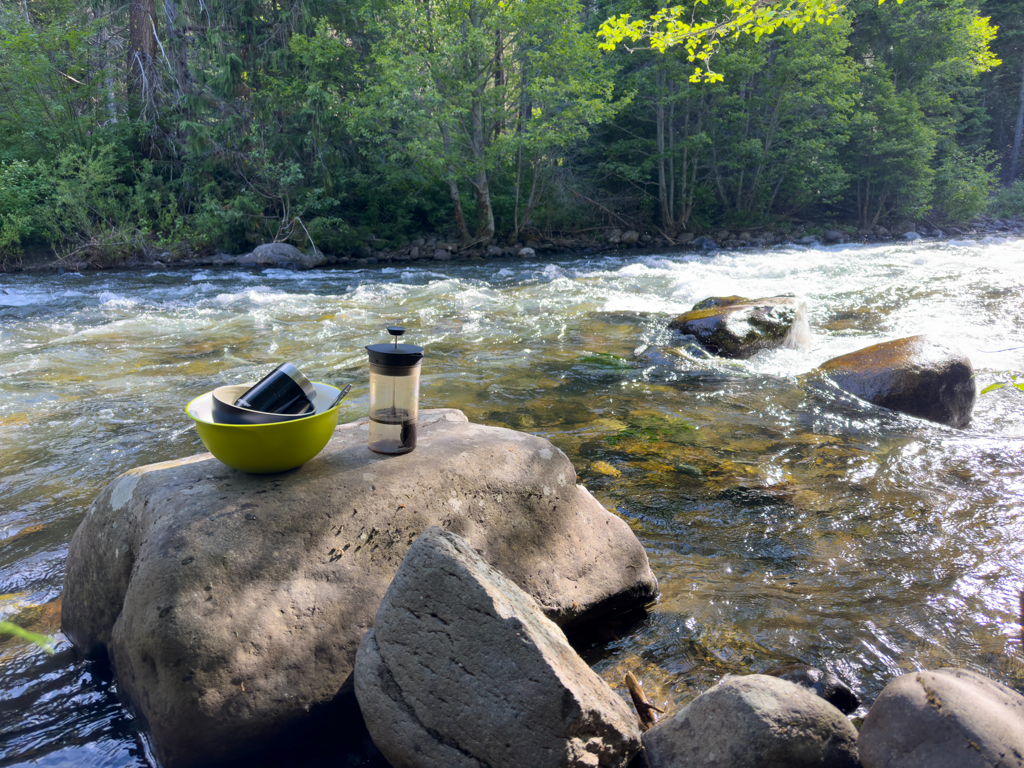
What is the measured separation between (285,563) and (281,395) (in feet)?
2.01

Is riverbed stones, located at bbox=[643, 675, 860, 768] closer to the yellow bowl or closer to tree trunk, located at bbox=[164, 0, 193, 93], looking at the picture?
the yellow bowl

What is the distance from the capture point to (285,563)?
2.12 metres

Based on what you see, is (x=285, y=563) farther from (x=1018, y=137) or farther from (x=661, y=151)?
(x=1018, y=137)

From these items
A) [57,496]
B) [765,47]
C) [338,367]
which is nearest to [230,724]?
[57,496]

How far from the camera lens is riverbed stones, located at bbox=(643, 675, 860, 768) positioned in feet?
5.44

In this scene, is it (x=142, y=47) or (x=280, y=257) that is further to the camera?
(x=142, y=47)

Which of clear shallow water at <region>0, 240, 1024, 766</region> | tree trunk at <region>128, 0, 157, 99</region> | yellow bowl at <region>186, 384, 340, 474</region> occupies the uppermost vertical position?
tree trunk at <region>128, 0, 157, 99</region>

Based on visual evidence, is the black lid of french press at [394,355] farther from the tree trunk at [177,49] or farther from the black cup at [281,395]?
the tree trunk at [177,49]

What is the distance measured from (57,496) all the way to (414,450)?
227 cm

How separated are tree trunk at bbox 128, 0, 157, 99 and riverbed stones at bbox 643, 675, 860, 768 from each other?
67.8ft

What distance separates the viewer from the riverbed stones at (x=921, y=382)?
5000mm

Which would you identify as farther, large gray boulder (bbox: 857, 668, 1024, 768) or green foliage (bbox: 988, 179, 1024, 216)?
green foliage (bbox: 988, 179, 1024, 216)

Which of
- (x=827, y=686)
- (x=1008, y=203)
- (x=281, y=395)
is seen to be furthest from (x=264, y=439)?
(x=1008, y=203)

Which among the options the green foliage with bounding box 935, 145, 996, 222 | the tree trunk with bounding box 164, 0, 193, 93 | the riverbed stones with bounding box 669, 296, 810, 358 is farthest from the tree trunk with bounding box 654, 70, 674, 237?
the riverbed stones with bounding box 669, 296, 810, 358
